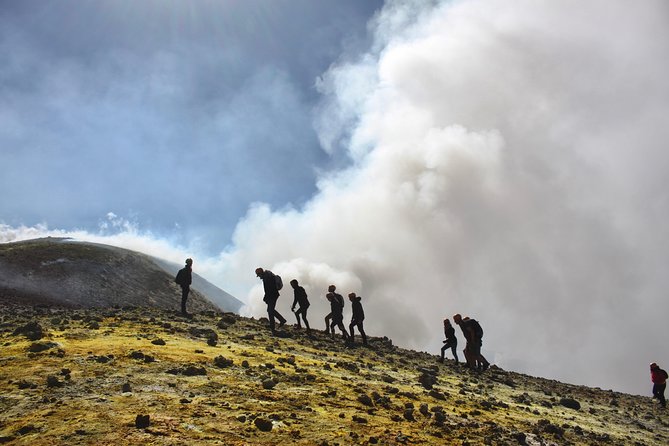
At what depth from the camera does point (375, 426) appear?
9.79 metres

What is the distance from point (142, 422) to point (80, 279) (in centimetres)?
7084

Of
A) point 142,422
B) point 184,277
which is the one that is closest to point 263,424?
point 142,422

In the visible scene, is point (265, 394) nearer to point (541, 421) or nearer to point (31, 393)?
point (31, 393)

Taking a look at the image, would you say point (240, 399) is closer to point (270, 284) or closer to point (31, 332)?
point (31, 332)

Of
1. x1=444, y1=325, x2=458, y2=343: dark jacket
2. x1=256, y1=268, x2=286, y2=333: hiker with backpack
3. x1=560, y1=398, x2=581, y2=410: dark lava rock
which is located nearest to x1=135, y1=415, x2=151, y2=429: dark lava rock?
x1=256, y1=268, x2=286, y2=333: hiker with backpack

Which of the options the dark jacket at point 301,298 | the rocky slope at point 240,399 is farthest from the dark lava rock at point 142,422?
the dark jacket at point 301,298

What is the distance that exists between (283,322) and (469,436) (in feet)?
56.8

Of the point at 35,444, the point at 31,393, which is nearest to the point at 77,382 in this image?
the point at 31,393

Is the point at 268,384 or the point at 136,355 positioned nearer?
the point at 268,384

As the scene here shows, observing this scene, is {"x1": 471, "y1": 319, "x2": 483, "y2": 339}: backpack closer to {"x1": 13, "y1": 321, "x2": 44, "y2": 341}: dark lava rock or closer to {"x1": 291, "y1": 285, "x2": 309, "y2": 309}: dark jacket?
{"x1": 291, "y1": 285, "x2": 309, "y2": 309}: dark jacket

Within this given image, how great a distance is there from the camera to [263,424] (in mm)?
8656

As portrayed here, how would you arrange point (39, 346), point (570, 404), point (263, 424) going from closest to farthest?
point (263, 424), point (39, 346), point (570, 404)

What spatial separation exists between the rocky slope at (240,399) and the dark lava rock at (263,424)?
0.02 meters

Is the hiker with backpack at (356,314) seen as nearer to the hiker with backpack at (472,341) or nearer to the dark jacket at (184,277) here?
the hiker with backpack at (472,341)
